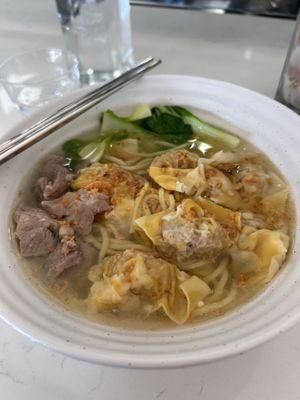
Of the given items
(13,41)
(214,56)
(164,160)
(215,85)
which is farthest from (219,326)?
(13,41)

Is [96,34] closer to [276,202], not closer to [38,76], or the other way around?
[38,76]

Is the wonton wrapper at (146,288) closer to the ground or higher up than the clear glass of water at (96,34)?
closer to the ground

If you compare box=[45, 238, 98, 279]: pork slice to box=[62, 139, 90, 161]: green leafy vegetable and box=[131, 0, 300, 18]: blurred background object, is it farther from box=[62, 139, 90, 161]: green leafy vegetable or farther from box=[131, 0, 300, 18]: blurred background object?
box=[131, 0, 300, 18]: blurred background object

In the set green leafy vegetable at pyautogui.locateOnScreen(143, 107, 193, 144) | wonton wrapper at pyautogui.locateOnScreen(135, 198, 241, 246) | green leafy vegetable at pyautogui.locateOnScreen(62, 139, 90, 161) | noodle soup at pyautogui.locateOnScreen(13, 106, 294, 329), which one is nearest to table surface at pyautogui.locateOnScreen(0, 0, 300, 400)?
noodle soup at pyautogui.locateOnScreen(13, 106, 294, 329)

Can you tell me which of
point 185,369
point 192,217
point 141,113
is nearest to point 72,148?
point 141,113

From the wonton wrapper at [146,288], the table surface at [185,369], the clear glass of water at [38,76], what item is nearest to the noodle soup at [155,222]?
the wonton wrapper at [146,288]

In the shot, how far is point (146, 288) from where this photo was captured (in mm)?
1203

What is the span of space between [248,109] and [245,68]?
2.42 feet

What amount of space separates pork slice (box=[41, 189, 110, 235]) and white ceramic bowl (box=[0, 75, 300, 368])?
0.15 meters

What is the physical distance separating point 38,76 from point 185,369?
5.54 feet

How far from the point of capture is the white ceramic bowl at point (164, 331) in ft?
2.94

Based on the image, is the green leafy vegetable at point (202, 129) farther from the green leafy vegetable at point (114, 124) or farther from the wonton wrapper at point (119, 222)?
the wonton wrapper at point (119, 222)

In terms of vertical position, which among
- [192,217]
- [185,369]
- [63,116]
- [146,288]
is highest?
[63,116]

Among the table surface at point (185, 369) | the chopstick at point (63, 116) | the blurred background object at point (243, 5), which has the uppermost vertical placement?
the blurred background object at point (243, 5)
